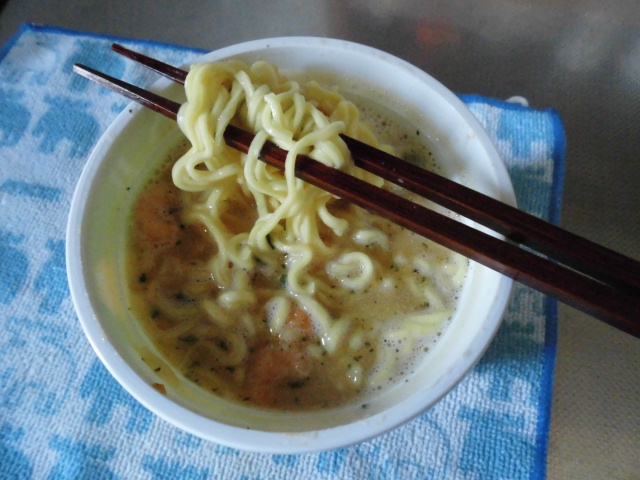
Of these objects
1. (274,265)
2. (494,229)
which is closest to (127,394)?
(274,265)

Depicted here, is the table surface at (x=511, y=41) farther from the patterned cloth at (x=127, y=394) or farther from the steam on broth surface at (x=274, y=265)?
the steam on broth surface at (x=274, y=265)

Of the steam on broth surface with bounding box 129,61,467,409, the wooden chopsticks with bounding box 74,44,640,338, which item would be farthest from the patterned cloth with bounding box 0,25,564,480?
the wooden chopsticks with bounding box 74,44,640,338

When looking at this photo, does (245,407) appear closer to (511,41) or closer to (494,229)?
(494,229)

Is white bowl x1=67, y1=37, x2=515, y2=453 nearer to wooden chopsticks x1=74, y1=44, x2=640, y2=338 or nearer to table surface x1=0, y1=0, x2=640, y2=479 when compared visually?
wooden chopsticks x1=74, y1=44, x2=640, y2=338

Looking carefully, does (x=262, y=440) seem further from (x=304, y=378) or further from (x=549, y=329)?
(x=549, y=329)

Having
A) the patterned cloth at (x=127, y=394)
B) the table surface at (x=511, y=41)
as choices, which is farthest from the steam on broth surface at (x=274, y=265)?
the table surface at (x=511, y=41)
